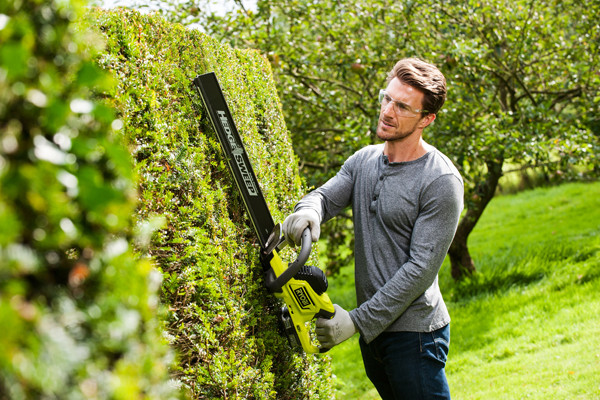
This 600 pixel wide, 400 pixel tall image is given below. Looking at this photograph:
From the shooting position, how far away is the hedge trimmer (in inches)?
93.2

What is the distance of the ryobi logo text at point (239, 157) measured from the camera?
243 centimetres

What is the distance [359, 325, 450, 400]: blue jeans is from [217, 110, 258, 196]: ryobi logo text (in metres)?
0.90

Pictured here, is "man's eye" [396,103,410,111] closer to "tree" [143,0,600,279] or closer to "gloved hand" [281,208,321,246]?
"gloved hand" [281,208,321,246]

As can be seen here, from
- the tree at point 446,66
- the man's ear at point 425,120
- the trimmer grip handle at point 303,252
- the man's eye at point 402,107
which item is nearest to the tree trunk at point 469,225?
the tree at point 446,66

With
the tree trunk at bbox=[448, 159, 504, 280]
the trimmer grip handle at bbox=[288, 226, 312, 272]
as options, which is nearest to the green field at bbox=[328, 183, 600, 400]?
the tree trunk at bbox=[448, 159, 504, 280]

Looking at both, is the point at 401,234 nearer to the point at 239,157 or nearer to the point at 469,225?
the point at 239,157

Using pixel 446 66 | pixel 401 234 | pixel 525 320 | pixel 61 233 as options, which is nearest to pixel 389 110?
pixel 401 234

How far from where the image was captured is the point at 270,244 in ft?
8.20

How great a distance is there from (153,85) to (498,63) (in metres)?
5.68

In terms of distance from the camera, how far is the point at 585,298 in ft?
20.7

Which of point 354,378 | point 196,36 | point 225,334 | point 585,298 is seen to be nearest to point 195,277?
point 225,334

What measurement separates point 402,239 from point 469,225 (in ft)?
17.8

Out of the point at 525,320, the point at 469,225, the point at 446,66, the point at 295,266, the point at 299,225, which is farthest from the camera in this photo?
the point at 469,225

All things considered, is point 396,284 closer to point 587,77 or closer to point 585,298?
point 585,298
